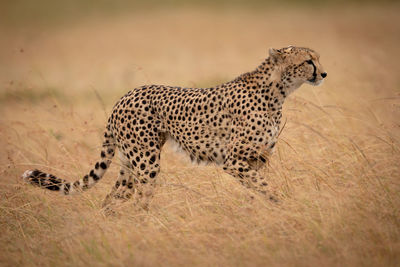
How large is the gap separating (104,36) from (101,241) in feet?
65.1

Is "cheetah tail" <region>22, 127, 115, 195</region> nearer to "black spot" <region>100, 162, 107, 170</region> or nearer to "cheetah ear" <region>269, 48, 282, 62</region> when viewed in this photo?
"black spot" <region>100, 162, 107, 170</region>

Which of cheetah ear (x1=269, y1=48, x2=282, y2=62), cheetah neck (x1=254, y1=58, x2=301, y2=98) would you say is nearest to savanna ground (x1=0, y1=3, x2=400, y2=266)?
cheetah neck (x1=254, y1=58, x2=301, y2=98)

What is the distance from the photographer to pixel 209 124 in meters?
4.17

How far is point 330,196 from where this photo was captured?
3.46 meters

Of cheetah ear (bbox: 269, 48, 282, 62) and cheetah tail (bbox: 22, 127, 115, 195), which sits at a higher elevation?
cheetah ear (bbox: 269, 48, 282, 62)

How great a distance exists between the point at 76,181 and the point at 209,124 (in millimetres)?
1166

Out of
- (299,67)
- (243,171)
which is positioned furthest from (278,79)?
(243,171)

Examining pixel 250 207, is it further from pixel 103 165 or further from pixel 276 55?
pixel 103 165

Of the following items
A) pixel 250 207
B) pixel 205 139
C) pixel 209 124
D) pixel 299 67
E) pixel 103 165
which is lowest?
pixel 103 165

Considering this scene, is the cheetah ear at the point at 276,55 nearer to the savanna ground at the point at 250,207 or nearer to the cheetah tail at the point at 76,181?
the savanna ground at the point at 250,207

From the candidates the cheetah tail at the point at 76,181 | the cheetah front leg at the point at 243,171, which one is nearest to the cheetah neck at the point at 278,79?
the cheetah front leg at the point at 243,171

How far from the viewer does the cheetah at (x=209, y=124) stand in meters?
3.98

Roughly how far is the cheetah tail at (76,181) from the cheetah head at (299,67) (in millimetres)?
1545

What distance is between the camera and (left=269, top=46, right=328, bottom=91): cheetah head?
13.1ft
